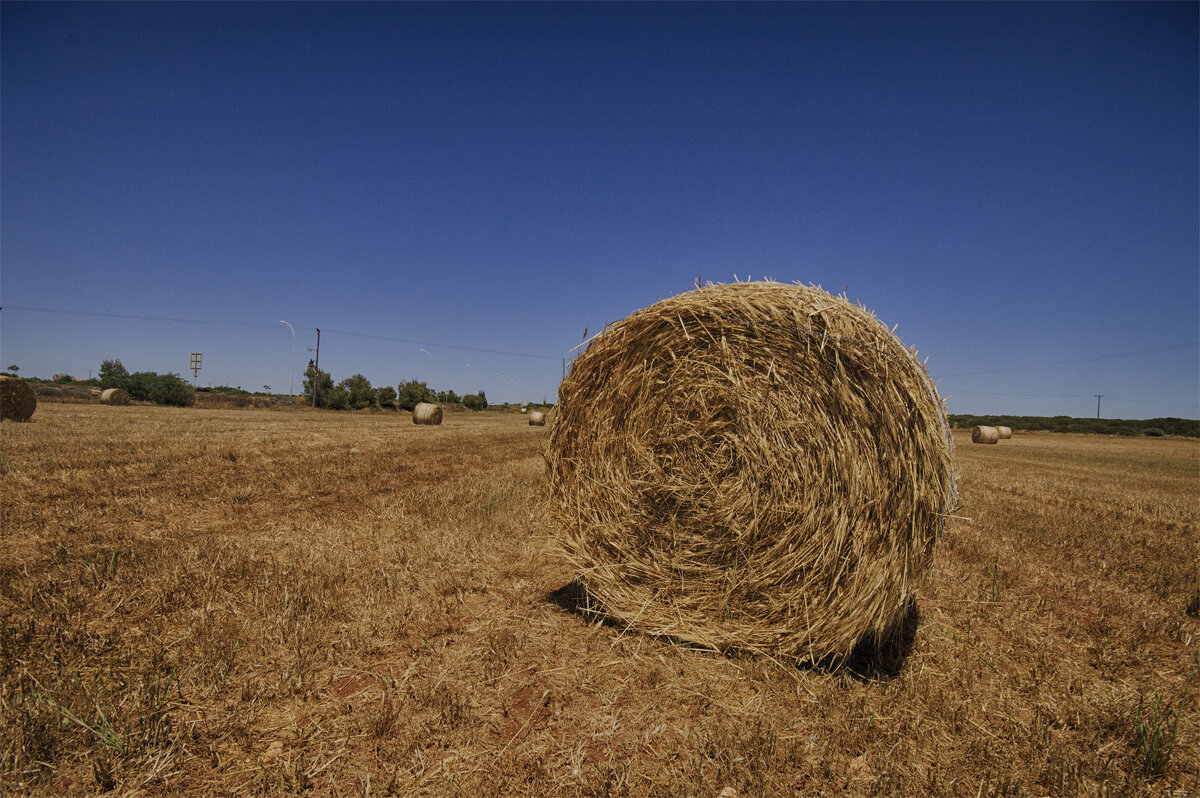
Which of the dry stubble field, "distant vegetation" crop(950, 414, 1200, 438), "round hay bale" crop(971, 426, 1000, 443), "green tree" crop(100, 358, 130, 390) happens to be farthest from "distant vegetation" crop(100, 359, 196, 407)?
"distant vegetation" crop(950, 414, 1200, 438)

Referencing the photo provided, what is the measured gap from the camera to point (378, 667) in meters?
2.72

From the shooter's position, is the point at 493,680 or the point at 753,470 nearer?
the point at 493,680

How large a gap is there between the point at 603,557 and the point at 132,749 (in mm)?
2451

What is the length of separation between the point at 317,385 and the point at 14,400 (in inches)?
1392

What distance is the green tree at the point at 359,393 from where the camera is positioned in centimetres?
4862

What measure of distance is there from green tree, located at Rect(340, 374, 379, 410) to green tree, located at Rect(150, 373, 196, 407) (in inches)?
485

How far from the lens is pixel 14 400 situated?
45.4 ft

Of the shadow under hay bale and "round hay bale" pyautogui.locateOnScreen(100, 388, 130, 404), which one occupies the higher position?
"round hay bale" pyautogui.locateOnScreen(100, 388, 130, 404)

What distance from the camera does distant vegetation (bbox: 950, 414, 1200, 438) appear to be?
47688 mm

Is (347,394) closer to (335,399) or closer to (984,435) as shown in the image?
(335,399)

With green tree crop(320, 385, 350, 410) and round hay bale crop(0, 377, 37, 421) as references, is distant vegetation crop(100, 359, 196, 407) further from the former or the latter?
round hay bale crop(0, 377, 37, 421)

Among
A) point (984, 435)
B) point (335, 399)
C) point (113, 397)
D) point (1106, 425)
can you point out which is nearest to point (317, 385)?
point (335, 399)

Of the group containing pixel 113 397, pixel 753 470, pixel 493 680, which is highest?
pixel 113 397

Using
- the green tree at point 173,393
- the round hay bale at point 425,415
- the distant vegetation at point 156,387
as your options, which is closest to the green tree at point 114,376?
the distant vegetation at point 156,387
